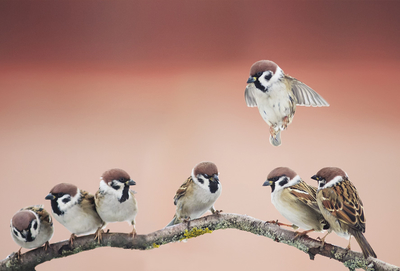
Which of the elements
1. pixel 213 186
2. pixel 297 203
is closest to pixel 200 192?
pixel 213 186

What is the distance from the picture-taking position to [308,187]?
1631 mm

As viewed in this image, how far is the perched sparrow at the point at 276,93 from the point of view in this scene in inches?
64.0

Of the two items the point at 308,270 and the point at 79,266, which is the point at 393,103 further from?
the point at 79,266

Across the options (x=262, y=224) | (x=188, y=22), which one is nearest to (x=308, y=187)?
(x=262, y=224)

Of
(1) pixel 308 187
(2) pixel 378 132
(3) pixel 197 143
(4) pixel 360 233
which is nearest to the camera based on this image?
(4) pixel 360 233

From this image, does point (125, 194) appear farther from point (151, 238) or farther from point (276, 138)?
point (276, 138)

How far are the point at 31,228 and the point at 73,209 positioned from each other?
19cm

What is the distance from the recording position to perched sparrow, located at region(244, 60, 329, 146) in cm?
162

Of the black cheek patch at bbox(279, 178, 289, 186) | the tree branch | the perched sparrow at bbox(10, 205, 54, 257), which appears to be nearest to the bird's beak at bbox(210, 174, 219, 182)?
the tree branch

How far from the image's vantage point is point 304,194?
1.56m

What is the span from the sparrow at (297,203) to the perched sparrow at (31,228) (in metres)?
1.01

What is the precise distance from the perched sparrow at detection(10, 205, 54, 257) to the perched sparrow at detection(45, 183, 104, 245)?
68 mm

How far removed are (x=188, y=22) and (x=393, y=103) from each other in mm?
1438

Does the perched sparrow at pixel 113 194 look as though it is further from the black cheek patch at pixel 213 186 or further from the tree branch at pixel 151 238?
the black cheek patch at pixel 213 186
